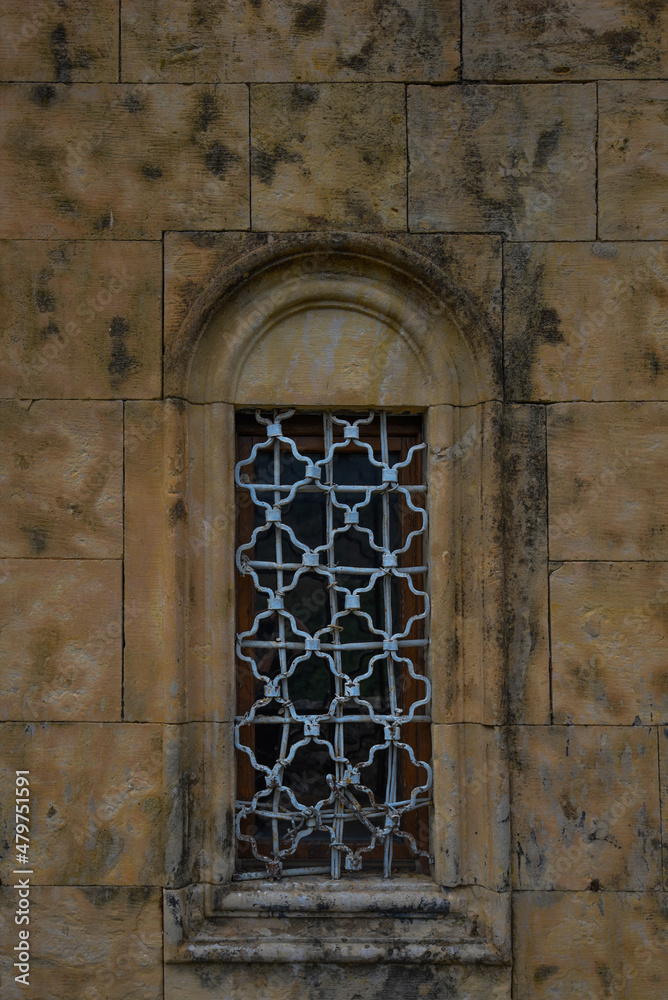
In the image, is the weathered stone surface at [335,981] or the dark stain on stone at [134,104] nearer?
the weathered stone surface at [335,981]

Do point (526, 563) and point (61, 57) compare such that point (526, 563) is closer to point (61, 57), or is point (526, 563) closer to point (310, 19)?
point (310, 19)

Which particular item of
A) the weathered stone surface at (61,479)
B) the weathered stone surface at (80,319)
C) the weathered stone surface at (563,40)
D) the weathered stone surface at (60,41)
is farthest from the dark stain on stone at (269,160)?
the weathered stone surface at (61,479)

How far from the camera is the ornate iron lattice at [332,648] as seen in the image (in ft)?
11.0

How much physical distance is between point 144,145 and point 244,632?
204 cm

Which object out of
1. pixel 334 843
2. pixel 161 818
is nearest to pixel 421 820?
pixel 334 843

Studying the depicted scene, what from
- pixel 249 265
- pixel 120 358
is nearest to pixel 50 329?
pixel 120 358

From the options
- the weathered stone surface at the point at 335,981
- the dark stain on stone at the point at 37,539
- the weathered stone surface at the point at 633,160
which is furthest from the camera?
the weathered stone surface at the point at 633,160

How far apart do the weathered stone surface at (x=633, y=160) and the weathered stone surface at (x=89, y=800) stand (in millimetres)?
2810

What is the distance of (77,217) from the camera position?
3.33 meters

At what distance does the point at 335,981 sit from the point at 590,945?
3.32ft

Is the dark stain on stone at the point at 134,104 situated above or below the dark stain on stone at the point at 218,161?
above

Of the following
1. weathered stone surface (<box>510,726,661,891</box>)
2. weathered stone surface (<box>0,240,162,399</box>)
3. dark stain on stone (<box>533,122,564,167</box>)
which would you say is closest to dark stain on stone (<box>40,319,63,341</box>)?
weathered stone surface (<box>0,240,162,399</box>)

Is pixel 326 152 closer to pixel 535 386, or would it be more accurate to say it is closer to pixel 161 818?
pixel 535 386

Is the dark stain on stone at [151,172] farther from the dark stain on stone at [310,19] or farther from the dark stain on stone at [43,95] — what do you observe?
the dark stain on stone at [310,19]
